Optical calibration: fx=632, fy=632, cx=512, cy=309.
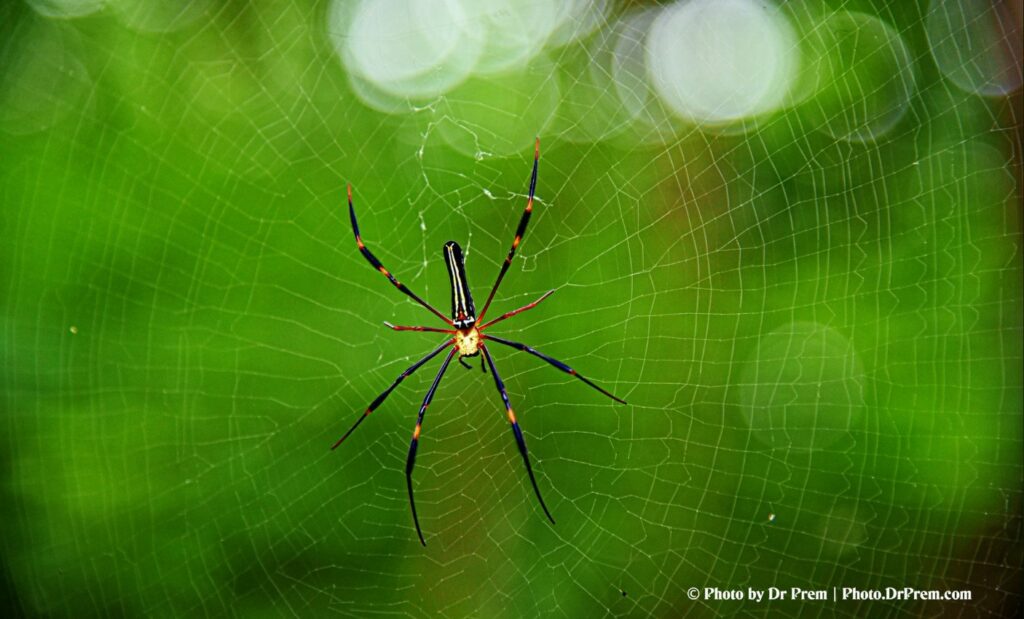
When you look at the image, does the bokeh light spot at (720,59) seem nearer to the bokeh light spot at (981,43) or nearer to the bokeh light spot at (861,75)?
the bokeh light spot at (861,75)

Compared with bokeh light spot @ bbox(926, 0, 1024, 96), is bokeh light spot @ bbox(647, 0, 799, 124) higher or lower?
higher

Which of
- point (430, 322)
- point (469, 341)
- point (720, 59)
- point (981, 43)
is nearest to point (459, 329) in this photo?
point (469, 341)

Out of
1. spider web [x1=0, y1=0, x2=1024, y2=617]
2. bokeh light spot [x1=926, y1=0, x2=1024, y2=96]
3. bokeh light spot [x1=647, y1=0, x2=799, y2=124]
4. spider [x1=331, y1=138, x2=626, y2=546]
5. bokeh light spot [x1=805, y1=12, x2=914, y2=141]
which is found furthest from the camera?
spider web [x1=0, y1=0, x2=1024, y2=617]

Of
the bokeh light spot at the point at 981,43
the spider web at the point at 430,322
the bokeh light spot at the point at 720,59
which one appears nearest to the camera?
the bokeh light spot at the point at 981,43

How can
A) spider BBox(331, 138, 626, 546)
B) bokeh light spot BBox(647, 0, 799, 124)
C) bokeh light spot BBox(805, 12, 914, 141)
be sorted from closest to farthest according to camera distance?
spider BBox(331, 138, 626, 546)
bokeh light spot BBox(647, 0, 799, 124)
bokeh light spot BBox(805, 12, 914, 141)

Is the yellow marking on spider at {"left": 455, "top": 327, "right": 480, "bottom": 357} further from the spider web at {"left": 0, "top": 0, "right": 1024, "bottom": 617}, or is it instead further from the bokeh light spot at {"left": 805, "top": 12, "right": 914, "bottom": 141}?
the bokeh light spot at {"left": 805, "top": 12, "right": 914, "bottom": 141}

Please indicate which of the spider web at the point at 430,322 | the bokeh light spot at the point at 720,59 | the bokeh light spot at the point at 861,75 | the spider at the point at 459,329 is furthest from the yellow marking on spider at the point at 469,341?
the bokeh light spot at the point at 861,75

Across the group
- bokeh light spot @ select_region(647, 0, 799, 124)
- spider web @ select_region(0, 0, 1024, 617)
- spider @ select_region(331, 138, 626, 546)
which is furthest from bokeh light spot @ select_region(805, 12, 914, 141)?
spider @ select_region(331, 138, 626, 546)

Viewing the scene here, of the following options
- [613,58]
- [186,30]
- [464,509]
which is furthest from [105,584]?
[613,58]

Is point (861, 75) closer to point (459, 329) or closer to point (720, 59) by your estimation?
point (720, 59)
